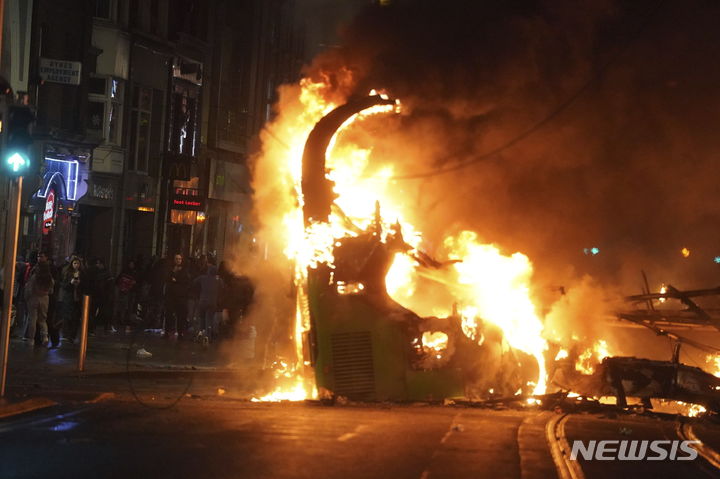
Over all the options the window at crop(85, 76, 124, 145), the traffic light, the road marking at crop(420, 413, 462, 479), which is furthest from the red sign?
the road marking at crop(420, 413, 462, 479)

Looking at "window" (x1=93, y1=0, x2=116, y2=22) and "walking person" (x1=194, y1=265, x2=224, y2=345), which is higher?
"window" (x1=93, y1=0, x2=116, y2=22)

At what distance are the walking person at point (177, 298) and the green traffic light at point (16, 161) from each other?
10498 millimetres

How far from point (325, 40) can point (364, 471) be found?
14.3 metres

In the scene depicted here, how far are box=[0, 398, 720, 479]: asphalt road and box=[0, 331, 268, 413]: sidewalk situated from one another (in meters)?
1.41

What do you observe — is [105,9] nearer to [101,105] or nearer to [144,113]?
[101,105]

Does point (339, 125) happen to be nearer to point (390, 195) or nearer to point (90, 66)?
point (390, 195)

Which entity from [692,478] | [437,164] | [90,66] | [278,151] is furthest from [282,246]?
[90,66]

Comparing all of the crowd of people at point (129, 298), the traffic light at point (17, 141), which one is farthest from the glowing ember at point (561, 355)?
the crowd of people at point (129, 298)

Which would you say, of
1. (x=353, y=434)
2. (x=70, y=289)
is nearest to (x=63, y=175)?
(x=70, y=289)

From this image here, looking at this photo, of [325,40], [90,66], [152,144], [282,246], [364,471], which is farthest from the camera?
[152,144]

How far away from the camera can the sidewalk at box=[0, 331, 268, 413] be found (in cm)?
1374

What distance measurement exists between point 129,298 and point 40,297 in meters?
7.34

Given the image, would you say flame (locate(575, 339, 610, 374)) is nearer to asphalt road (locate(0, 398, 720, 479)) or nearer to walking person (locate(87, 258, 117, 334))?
asphalt road (locate(0, 398, 720, 479))

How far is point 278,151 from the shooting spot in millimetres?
16297
